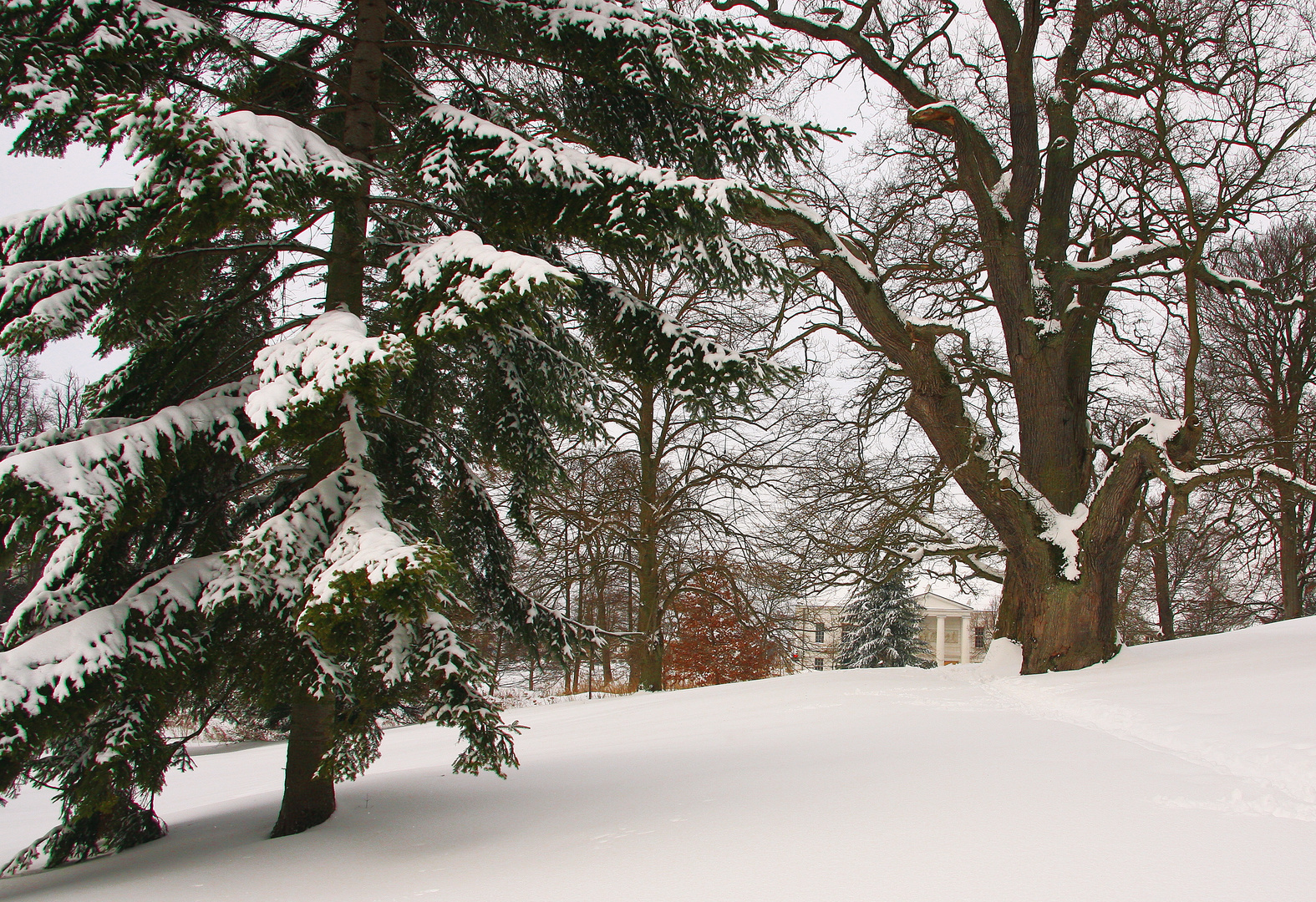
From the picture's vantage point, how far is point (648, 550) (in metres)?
15.8

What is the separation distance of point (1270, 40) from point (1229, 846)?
8665 mm

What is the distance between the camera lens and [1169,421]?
7.39 m

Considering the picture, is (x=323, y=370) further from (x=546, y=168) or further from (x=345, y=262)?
(x=345, y=262)

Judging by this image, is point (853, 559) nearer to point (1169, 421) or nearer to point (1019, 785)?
point (1169, 421)

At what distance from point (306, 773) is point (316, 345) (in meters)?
2.93

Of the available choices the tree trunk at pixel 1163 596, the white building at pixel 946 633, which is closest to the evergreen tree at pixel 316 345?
the tree trunk at pixel 1163 596

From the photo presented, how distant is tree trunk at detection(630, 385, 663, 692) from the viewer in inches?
602

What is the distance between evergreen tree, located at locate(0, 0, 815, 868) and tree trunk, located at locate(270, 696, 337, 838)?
21 mm

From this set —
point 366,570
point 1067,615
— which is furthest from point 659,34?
point 1067,615

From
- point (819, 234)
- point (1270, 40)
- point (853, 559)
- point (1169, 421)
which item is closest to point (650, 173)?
point (819, 234)

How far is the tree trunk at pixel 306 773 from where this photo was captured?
4.85 metres

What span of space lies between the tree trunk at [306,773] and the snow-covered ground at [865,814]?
17 centimetres

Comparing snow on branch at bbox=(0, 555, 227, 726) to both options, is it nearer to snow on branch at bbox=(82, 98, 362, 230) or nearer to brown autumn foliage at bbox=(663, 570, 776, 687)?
snow on branch at bbox=(82, 98, 362, 230)

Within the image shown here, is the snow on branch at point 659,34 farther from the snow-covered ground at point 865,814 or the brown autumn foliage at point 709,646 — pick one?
A: the brown autumn foliage at point 709,646
